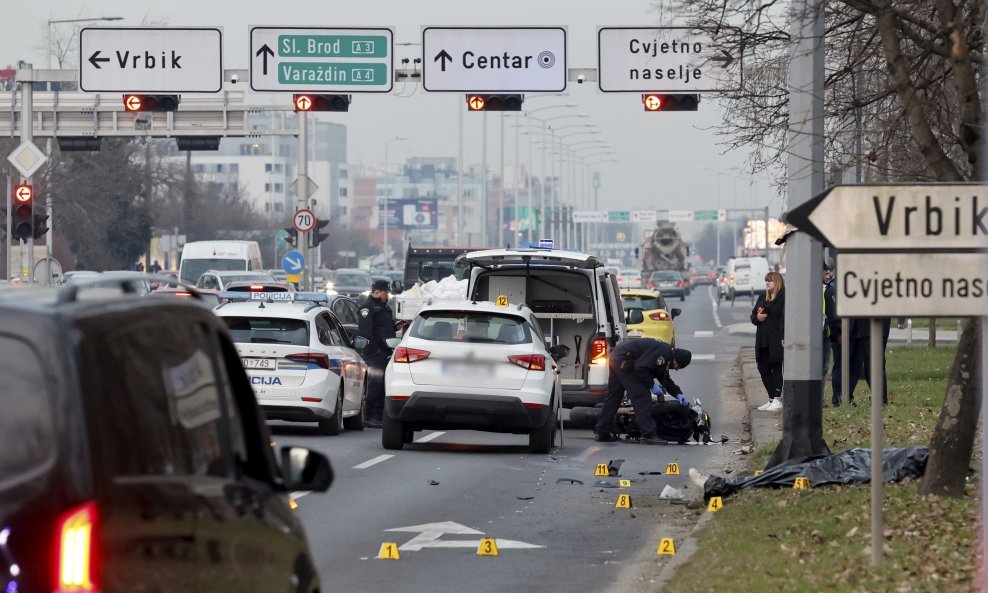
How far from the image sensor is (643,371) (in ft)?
59.8

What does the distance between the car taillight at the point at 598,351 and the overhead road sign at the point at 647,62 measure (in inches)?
352

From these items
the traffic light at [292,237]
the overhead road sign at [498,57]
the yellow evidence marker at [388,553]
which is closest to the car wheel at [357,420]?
the overhead road sign at [498,57]

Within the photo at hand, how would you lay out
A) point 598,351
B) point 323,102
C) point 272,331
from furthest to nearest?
point 323,102 → point 598,351 → point 272,331

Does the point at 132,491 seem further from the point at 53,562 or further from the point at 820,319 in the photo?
the point at 820,319

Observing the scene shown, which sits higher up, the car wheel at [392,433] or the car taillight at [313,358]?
the car taillight at [313,358]

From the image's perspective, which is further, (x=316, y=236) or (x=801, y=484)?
(x=316, y=236)

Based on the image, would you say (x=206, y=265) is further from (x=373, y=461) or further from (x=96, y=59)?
(x=373, y=461)

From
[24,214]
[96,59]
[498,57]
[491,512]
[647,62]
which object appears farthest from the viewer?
[498,57]

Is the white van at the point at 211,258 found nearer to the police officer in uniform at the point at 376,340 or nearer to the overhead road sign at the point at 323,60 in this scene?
the overhead road sign at the point at 323,60

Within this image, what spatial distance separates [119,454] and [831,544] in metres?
6.65

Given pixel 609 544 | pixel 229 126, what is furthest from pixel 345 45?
pixel 609 544

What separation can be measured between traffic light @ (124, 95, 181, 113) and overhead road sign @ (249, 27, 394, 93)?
1.43 metres

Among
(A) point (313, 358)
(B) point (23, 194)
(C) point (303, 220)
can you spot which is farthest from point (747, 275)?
(A) point (313, 358)

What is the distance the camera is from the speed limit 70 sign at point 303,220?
141 ft
